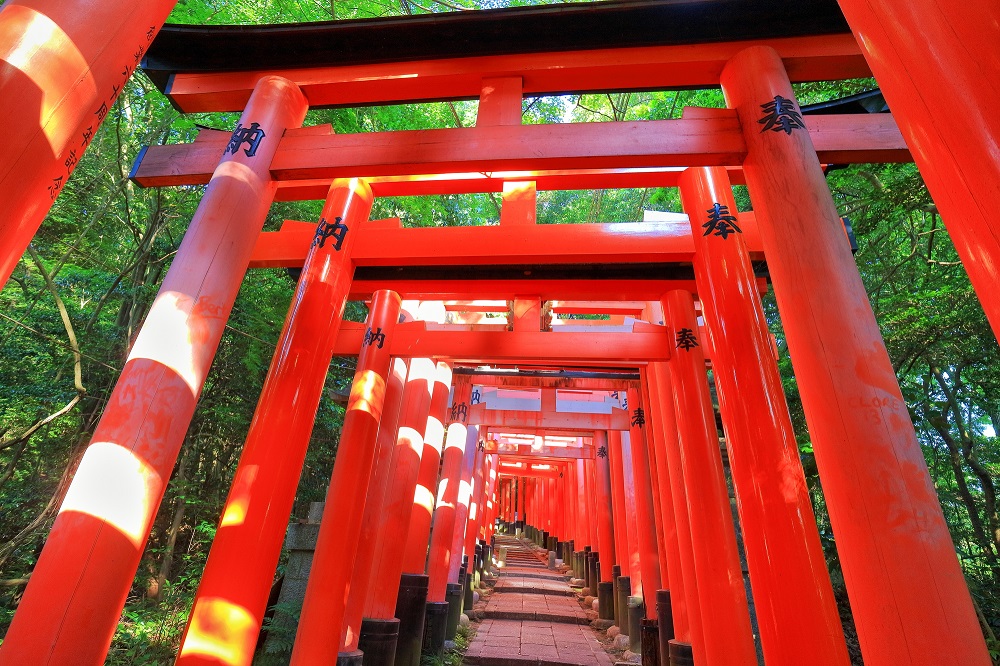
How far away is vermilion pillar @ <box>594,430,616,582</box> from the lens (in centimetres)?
1283

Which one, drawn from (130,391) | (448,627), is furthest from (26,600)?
(448,627)

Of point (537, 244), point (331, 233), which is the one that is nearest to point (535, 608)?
point (537, 244)

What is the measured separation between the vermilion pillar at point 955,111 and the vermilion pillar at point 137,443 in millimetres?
2979

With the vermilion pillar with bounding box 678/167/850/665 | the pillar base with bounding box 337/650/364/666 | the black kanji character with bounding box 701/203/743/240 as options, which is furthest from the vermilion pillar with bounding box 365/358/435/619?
the black kanji character with bounding box 701/203/743/240

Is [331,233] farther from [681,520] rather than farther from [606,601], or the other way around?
[606,601]

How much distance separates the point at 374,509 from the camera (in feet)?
20.1

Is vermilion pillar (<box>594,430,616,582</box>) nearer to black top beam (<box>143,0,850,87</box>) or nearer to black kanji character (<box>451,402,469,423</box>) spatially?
black kanji character (<box>451,402,469,423</box>)

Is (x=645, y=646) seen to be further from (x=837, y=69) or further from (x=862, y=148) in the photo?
(x=837, y=69)

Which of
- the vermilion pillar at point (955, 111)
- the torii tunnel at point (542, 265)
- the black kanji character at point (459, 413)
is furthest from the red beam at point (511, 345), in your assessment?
the black kanji character at point (459, 413)

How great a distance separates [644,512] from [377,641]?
5.20m

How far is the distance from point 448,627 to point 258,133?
9.30 m

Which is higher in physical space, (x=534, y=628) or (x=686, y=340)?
(x=686, y=340)

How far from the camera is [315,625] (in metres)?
4.43

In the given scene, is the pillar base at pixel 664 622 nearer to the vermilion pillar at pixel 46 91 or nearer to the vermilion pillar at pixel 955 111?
the vermilion pillar at pixel 955 111
